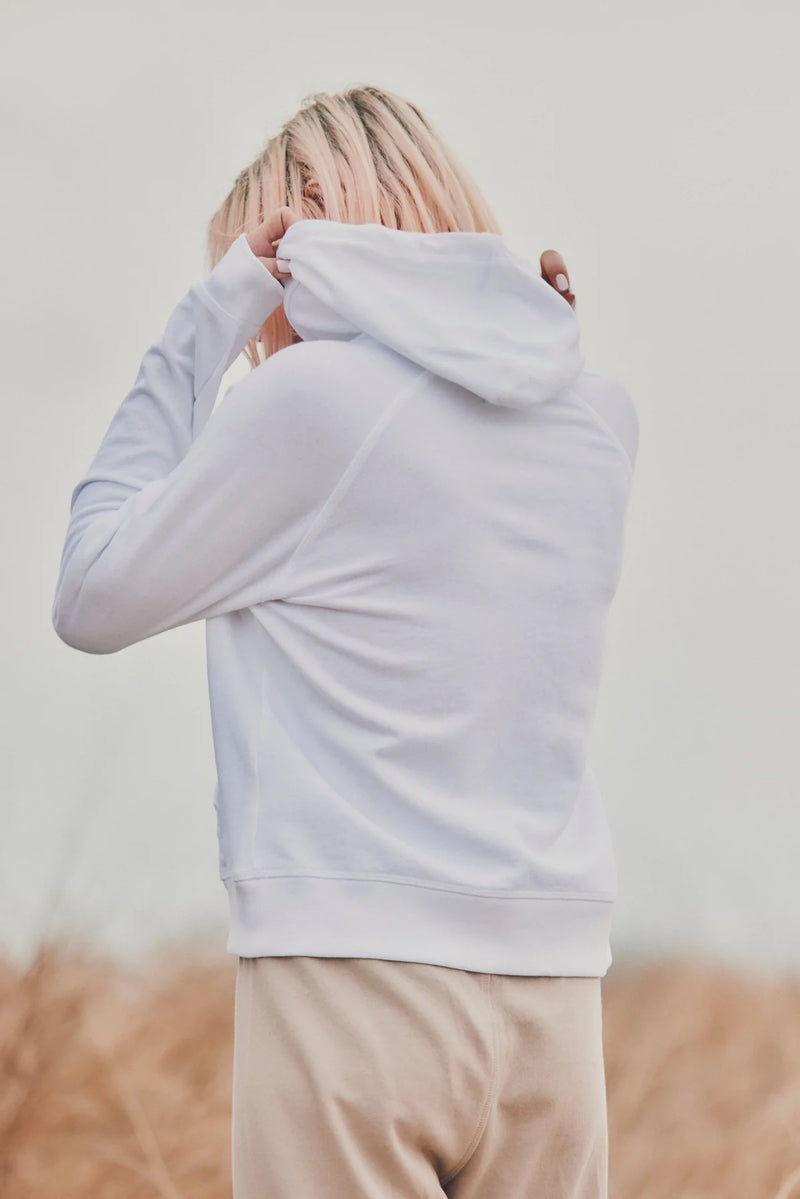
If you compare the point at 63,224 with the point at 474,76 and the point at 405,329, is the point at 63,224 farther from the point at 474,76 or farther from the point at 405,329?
the point at 405,329

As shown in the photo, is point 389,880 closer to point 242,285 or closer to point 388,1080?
point 388,1080

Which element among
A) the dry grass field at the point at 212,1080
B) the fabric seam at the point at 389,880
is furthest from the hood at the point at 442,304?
the dry grass field at the point at 212,1080

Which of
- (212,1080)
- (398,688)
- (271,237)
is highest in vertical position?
(271,237)

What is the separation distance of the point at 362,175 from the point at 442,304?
0.12 m

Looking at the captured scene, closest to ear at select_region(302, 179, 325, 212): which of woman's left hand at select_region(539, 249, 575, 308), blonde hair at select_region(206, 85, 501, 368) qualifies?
blonde hair at select_region(206, 85, 501, 368)

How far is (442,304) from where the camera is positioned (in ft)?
2.35

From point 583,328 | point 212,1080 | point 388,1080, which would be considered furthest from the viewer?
point 583,328

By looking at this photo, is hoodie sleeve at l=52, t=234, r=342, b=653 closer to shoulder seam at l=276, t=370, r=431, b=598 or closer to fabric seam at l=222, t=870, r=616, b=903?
shoulder seam at l=276, t=370, r=431, b=598

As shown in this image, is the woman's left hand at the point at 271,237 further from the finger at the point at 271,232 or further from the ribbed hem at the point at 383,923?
the ribbed hem at the point at 383,923

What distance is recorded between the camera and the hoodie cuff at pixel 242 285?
0.77 metres

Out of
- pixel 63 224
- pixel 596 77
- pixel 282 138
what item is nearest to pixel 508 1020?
pixel 282 138

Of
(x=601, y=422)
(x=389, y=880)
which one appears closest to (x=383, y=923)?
(x=389, y=880)

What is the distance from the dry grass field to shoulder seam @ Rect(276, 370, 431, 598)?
978mm

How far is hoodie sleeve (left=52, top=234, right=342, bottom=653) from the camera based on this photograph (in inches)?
26.1
